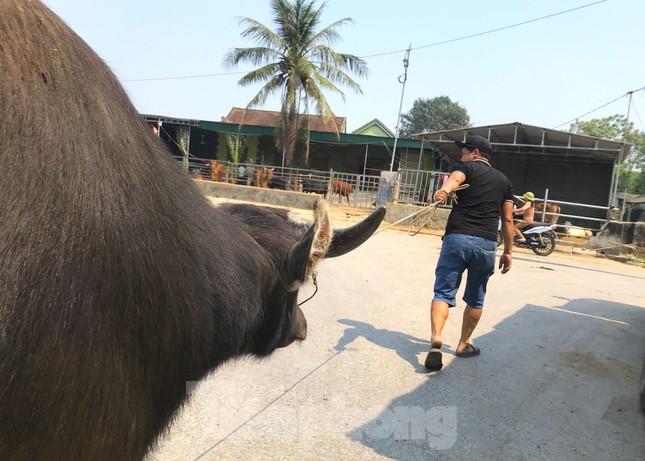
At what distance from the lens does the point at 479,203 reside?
13.1 feet

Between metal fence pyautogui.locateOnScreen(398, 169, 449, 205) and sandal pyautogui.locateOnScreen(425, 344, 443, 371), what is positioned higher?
metal fence pyautogui.locateOnScreen(398, 169, 449, 205)

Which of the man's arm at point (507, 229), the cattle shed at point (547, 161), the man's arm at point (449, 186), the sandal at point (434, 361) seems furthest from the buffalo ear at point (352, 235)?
the cattle shed at point (547, 161)

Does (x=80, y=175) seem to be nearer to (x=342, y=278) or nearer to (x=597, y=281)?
(x=342, y=278)

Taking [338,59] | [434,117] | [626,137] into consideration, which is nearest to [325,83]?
[338,59]

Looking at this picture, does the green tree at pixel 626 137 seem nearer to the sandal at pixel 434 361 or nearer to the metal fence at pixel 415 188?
the metal fence at pixel 415 188

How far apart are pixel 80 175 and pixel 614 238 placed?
56.1ft

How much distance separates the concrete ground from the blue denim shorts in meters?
0.59

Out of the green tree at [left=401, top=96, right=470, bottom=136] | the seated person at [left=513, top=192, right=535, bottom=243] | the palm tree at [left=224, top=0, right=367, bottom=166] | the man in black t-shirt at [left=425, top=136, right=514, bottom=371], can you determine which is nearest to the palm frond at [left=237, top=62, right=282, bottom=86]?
the palm tree at [left=224, top=0, right=367, bottom=166]

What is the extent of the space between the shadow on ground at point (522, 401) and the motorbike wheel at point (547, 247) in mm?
8193

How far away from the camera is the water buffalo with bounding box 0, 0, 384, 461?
95cm

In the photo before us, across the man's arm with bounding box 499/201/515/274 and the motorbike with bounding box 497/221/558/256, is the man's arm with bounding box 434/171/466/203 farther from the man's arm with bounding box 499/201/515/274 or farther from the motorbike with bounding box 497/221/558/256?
the motorbike with bounding box 497/221/558/256

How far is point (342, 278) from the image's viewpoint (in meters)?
6.97

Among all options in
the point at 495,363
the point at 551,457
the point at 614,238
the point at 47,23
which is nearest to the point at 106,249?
the point at 47,23

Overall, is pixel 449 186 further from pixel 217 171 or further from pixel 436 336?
pixel 217 171
